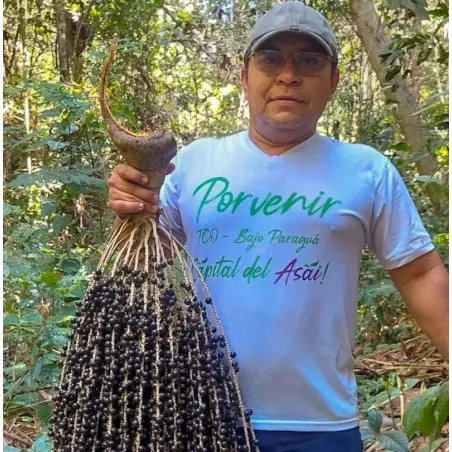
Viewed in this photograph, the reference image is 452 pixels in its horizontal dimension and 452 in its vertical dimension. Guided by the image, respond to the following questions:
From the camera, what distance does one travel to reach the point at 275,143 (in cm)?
147

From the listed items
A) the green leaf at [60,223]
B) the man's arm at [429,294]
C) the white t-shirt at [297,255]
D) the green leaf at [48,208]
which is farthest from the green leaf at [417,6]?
the green leaf at [48,208]

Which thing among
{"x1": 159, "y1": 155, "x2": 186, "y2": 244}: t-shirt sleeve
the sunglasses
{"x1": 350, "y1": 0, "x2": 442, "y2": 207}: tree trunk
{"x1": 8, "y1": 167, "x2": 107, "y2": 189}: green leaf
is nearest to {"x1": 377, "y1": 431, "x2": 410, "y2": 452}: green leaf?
{"x1": 159, "y1": 155, "x2": 186, "y2": 244}: t-shirt sleeve

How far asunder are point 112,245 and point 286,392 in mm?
457

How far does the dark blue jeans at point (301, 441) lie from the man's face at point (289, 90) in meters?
0.62

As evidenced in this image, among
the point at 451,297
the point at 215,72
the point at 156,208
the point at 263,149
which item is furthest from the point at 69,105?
the point at 215,72

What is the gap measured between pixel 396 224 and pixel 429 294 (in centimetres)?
16

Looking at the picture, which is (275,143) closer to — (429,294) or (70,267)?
(429,294)

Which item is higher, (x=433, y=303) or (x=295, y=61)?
(x=295, y=61)

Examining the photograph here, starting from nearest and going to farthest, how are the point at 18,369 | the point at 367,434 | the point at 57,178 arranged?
1. the point at 367,434
2. the point at 18,369
3. the point at 57,178

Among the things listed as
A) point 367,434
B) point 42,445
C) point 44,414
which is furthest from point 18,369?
point 367,434

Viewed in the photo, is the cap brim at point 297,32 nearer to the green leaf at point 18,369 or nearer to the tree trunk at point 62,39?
the green leaf at point 18,369

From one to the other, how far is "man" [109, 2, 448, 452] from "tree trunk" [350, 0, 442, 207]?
209 cm

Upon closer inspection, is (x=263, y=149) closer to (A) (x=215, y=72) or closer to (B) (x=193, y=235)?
(B) (x=193, y=235)

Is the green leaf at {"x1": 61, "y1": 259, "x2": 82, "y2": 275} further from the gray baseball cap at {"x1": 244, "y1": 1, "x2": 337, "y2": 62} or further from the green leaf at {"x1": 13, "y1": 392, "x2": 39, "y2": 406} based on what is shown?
the gray baseball cap at {"x1": 244, "y1": 1, "x2": 337, "y2": 62}
